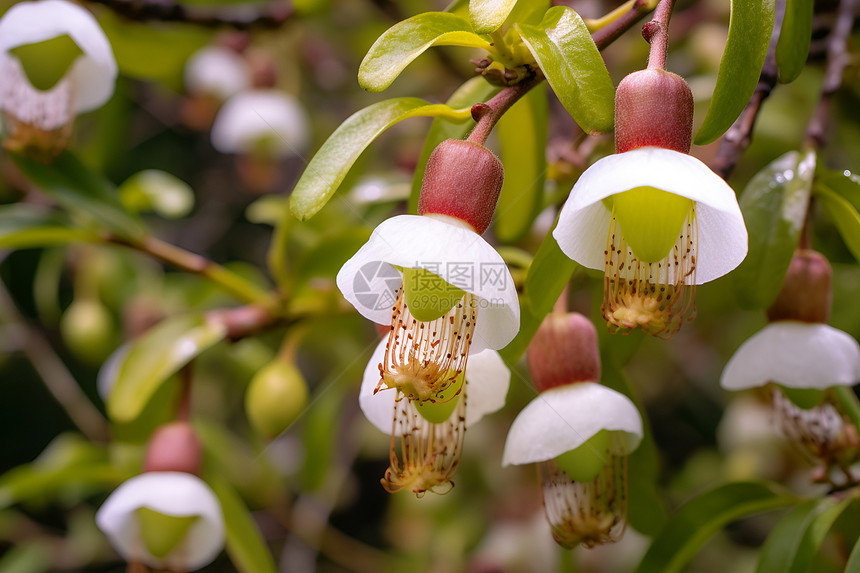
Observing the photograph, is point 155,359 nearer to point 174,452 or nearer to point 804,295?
point 174,452

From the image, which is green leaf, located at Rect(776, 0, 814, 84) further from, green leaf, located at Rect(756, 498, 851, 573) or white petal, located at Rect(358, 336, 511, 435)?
green leaf, located at Rect(756, 498, 851, 573)

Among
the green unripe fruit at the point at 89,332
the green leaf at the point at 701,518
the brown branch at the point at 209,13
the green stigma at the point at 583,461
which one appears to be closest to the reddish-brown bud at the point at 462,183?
Answer: the green stigma at the point at 583,461

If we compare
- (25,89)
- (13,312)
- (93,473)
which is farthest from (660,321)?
(13,312)

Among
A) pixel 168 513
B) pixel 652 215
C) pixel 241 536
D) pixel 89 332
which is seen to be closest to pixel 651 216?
pixel 652 215

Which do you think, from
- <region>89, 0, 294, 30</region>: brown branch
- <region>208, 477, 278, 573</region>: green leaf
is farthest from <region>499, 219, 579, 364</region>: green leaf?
<region>89, 0, 294, 30</region>: brown branch

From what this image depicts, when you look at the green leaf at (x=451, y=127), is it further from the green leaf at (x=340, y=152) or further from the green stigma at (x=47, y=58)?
the green stigma at (x=47, y=58)
